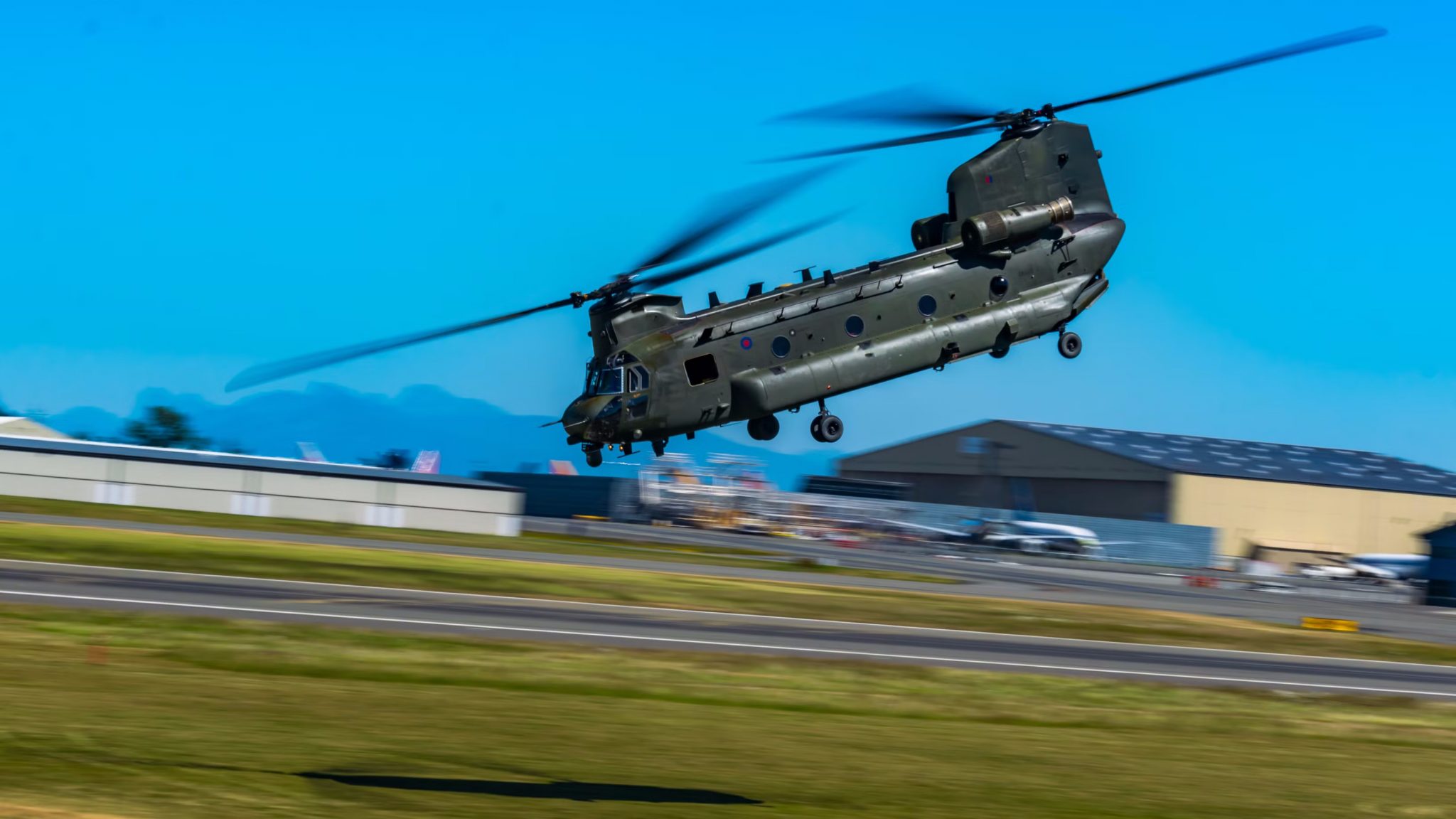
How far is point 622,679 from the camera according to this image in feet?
57.7

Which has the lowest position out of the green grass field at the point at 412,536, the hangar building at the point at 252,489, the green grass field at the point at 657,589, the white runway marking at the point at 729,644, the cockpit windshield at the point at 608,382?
the white runway marking at the point at 729,644

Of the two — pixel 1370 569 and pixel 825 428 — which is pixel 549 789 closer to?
pixel 825 428

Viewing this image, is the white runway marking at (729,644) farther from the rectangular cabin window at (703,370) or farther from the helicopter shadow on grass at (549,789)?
the rectangular cabin window at (703,370)

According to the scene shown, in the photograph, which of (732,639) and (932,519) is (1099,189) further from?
(932,519)

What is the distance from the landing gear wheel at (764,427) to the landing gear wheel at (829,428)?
1.13 m

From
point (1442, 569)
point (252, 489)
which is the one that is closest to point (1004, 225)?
point (252, 489)

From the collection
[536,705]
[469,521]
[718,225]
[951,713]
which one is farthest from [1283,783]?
[469,521]

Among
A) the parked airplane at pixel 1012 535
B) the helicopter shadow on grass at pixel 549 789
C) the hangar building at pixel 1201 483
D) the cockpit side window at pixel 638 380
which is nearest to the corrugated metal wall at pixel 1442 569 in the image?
the parked airplane at pixel 1012 535

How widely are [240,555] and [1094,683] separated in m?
18.9

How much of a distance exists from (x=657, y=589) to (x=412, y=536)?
15.1 metres

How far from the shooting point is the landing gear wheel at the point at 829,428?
110ft

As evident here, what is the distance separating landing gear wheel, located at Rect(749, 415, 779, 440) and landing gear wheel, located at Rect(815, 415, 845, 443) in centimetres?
113

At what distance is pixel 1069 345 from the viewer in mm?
37219

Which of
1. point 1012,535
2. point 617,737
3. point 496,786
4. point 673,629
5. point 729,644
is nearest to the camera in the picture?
point 496,786
